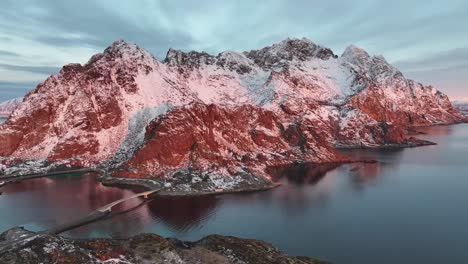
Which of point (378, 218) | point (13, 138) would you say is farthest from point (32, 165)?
point (378, 218)

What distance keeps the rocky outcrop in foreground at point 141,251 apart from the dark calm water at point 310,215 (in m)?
13.0

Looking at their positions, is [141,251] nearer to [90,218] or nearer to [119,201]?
[90,218]

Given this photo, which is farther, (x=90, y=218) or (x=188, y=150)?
(x=188, y=150)

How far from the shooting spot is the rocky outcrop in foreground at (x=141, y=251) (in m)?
68.9

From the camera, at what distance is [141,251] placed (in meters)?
77.8

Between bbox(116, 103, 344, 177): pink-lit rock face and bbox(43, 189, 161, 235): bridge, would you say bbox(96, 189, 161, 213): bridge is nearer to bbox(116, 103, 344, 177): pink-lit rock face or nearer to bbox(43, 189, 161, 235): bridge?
bbox(43, 189, 161, 235): bridge

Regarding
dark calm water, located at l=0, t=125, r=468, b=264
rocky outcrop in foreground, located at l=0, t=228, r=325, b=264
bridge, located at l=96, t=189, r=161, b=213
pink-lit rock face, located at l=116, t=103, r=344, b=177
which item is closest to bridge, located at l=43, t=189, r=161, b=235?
bridge, located at l=96, t=189, r=161, b=213

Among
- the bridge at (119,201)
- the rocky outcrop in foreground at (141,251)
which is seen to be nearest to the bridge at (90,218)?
the bridge at (119,201)

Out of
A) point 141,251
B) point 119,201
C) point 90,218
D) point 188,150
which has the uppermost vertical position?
point 188,150

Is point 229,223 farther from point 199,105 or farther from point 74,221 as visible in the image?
point 199,105

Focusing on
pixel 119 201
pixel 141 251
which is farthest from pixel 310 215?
pixel 119 201

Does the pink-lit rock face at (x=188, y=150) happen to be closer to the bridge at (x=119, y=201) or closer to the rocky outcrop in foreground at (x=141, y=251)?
the bridge at (x=119, y=201)

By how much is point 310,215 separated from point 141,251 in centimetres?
5647

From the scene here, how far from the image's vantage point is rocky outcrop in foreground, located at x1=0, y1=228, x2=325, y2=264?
6888cm
